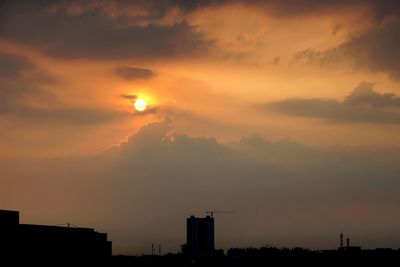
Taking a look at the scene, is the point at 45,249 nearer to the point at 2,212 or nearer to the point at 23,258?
the point at 23,258

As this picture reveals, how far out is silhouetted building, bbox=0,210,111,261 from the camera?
114688 mm

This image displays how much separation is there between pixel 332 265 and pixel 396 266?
847 inches

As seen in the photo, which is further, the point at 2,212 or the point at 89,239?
the point at 89,239

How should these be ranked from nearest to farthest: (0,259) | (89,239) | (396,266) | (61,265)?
1. (0,259)
2. (61,265)
3. (89,239)
4. (396,266)

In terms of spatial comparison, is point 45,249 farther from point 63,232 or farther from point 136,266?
point 136,266

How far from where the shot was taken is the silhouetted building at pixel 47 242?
4515 inches

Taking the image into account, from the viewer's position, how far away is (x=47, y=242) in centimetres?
12681

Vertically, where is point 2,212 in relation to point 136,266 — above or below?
above

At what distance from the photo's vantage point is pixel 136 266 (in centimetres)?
18912

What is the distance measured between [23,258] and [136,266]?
240 feet

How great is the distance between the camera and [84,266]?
13700 centimetres

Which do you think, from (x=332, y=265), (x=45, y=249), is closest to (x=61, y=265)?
(x=45, y=249)

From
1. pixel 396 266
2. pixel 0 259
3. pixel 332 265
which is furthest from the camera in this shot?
pixel 332 265

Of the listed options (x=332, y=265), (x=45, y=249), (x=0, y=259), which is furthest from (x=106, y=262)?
(x=332, y=265)
